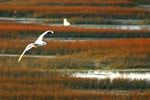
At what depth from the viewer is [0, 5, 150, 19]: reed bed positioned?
24.0 metres

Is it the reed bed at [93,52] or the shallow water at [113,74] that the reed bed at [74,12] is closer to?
the reed bed at [93,52]

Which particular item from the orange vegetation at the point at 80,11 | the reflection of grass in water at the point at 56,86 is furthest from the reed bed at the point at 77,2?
the reflection of grass in water at the point at 56,86

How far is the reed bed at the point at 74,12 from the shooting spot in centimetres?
2398

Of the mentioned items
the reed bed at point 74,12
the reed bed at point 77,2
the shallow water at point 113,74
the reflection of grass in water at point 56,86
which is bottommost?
the reed bed at point 77,2

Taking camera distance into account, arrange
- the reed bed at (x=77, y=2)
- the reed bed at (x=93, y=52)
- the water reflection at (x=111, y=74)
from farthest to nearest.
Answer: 1. the reed bed at (x=77, y=2)
2. the reed bed at (x=93, y=52)
3. the water reflection at (x=111, y=74)

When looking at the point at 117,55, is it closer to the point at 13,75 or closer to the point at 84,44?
the point at 84,44

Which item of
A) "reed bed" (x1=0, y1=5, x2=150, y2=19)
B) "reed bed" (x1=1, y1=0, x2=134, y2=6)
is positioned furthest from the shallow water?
"reed bed" (x1=1, y1=0, x2=134, y2=6)

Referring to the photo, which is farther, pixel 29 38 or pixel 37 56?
pixel 29 38

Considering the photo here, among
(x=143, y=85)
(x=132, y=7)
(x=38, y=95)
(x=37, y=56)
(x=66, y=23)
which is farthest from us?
(x=132, y=7)

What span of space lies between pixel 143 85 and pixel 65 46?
466cm

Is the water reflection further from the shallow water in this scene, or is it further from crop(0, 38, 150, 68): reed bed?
crop(0, 38, 150, 68): reed bed

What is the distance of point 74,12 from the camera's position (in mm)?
24094

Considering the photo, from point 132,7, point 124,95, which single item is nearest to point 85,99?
point 124,95

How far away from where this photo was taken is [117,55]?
1545 centimetres
